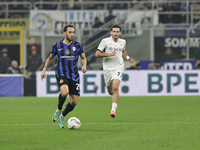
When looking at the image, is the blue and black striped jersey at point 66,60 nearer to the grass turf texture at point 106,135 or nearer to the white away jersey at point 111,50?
the grass turf texture at point 106,135

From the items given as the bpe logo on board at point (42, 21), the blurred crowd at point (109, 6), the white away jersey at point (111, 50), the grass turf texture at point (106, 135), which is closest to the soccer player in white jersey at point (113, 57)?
the white away jersey at point (111, 50)

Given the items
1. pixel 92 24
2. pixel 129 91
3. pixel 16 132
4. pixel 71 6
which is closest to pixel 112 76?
pixel 16 132

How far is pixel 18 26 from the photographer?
81.5 ft

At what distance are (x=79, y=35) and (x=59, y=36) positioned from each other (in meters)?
0.96

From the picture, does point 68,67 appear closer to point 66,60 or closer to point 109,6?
point 66,60

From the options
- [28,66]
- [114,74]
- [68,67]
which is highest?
[68,67]

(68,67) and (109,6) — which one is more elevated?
(109,6)

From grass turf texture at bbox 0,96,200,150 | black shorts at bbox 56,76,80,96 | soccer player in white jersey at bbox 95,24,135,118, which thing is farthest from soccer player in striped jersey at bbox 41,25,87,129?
soccer player in white jersey at bbox 95,24,135,118

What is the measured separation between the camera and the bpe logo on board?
2430 centimetres

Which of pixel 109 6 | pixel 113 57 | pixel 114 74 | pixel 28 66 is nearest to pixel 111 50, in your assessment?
pixel 113 57

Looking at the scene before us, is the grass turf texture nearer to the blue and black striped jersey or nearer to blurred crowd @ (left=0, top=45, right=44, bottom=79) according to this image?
the blue and black striped jersey

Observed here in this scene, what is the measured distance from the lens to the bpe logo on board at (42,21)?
24.3m

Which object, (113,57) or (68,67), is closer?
(68,67)

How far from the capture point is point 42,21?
79.9ft
